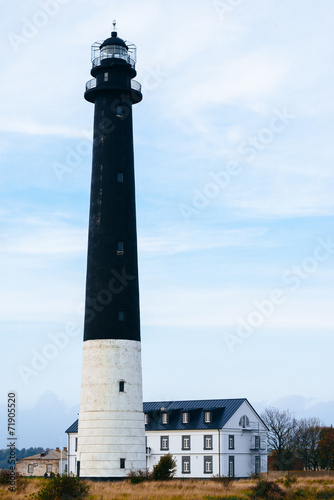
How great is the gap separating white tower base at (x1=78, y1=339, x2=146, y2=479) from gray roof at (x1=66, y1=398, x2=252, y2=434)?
2050cm

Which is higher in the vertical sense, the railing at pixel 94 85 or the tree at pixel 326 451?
the railing at pixel 94 85

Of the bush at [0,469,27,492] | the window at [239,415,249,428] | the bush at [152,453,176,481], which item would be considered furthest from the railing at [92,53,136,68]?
the window at [239,415,249,428]

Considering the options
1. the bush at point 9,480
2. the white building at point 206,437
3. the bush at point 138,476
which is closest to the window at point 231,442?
the white building at point 206,437

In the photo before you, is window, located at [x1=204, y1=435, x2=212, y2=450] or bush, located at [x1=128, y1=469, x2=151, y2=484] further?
window, located at [x1=204, y1=435, x2=212, y2=450]

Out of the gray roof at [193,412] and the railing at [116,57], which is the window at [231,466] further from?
the railing at [116,57]

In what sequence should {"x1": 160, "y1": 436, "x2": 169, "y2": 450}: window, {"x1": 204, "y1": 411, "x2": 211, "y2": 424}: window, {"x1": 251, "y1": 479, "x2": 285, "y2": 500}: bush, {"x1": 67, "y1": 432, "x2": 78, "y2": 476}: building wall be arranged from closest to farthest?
{"x1": 251, "y1": 479, "x2": 285, "y2": 500}: bush
{"x1": 204, "y1": 411, "x2": 211, "y2": 424}: window
{"x1": 160, "y1": 436, "x2": 169, "y2": 450}: window
{"x1": 67, "y1": 432, "x2": 78, "y2": 476}: building wall

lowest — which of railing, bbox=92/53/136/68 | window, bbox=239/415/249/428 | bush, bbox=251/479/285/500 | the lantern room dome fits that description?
bush, bbox=251/479/285/500

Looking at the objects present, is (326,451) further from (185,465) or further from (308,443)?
(185,465)

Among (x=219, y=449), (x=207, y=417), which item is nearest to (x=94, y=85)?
(x=207, y=417)

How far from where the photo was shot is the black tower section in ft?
141

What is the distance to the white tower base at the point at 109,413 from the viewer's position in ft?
138

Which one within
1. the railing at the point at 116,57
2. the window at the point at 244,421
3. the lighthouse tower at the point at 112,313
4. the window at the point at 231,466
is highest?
the railing at the point at 116,57

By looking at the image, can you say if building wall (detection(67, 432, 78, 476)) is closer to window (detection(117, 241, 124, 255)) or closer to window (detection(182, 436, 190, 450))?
window (detection(182, 436, 190, 450))

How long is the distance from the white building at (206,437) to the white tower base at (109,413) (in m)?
19.6
